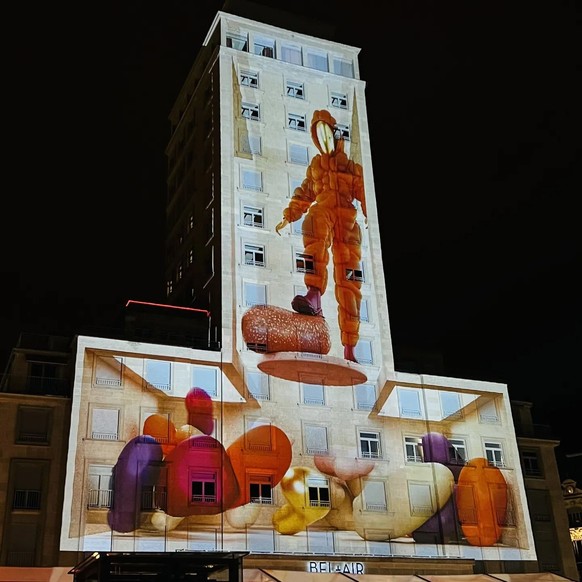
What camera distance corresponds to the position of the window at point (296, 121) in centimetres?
6000

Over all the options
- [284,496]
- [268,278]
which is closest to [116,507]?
[284,496]

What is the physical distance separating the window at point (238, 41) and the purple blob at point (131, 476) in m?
31.8

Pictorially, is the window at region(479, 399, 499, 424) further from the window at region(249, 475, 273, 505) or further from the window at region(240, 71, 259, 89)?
the window at region(240, 71, 259, 89)

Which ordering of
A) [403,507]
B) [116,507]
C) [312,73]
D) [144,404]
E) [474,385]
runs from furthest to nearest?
[312,73]
[474,385]
[403,507]
[144,404]
[116,507]

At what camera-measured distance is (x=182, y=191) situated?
66.0 meters

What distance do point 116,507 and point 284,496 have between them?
33.6 ft

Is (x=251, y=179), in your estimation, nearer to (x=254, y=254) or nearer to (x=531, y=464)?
(x=254, y=254)

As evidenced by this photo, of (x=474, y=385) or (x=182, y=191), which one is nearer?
(x=474, y=385)

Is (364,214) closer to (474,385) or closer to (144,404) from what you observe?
(474,385)

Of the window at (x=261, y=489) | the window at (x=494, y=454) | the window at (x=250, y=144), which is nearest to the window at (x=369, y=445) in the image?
the window at (x=261, y=489)

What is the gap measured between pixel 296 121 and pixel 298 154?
9.93 ft

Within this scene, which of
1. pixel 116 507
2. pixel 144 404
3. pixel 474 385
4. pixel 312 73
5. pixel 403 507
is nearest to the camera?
pixel 116 507

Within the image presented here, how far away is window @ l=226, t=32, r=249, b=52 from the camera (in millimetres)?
61156

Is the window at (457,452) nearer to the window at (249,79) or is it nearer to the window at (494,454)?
the window at (494,454)
